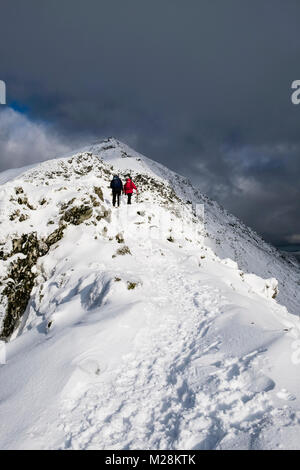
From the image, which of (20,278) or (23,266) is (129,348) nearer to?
(20,278)

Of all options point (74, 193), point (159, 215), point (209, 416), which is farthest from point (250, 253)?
point (209, 416)

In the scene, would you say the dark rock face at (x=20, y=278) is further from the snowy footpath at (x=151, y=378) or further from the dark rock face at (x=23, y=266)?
the snowy footpath at (x=151, y=378)

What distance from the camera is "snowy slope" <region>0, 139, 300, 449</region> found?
3.93m

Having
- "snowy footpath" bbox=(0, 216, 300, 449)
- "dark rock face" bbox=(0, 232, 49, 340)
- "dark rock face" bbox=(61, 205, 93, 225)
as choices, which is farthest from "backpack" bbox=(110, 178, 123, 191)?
"snowy footpath" bbox=(0, 216, 300, 449)

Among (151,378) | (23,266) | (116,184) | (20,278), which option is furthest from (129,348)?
(116,184)

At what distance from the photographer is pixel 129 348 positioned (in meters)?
6.15

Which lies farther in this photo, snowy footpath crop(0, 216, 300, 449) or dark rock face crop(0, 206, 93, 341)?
dark rock face crop(0, 206, 93, 341)

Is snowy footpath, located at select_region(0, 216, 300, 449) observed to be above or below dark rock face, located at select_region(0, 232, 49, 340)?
below

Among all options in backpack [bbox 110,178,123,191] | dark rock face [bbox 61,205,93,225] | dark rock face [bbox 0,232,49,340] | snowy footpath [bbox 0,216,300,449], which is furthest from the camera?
backpack [bbox 110,178,123,191]

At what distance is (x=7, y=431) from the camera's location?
162 inches

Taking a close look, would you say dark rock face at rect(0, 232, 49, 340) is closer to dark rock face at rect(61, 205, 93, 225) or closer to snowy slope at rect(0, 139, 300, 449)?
snowy slope at rect(0, 139, 300, 449)

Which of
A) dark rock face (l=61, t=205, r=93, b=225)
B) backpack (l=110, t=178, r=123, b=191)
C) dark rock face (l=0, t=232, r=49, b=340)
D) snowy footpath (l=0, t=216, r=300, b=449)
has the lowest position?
snowy footpath (l=0, t=216, r=300, b=449)
